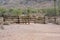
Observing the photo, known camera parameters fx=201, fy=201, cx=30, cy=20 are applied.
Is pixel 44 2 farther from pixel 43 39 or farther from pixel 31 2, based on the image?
pixel 43 39

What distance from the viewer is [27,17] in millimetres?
23578

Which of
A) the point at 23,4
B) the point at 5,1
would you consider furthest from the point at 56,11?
the point at 5,1

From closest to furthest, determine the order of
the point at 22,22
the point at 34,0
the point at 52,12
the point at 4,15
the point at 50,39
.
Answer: the point at 50,39
the point at 22,22
the point at 4,15
the point at 52,12
the point at 34,0

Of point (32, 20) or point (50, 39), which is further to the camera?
point (32, 20)

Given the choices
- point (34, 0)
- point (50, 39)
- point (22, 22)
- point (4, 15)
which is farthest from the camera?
point (34, 0)

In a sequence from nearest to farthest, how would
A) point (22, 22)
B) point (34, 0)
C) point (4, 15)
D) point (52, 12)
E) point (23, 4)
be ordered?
point (22, 22) < point (4, 15) < point (52, 12) < point (23, 4) < point (34, 0)

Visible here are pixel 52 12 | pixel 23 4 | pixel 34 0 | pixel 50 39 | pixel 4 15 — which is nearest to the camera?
pixel 50 39

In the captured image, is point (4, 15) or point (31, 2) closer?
point (4, 15)

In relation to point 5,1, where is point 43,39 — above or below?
below

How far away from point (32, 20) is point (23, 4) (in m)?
19.0

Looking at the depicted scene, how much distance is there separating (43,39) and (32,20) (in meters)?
12.4

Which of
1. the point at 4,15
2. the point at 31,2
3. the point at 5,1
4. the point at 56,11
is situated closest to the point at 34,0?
the point at 31,2

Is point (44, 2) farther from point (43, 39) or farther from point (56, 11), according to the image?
point (43, 39)

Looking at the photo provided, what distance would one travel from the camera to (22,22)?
22766 mm
